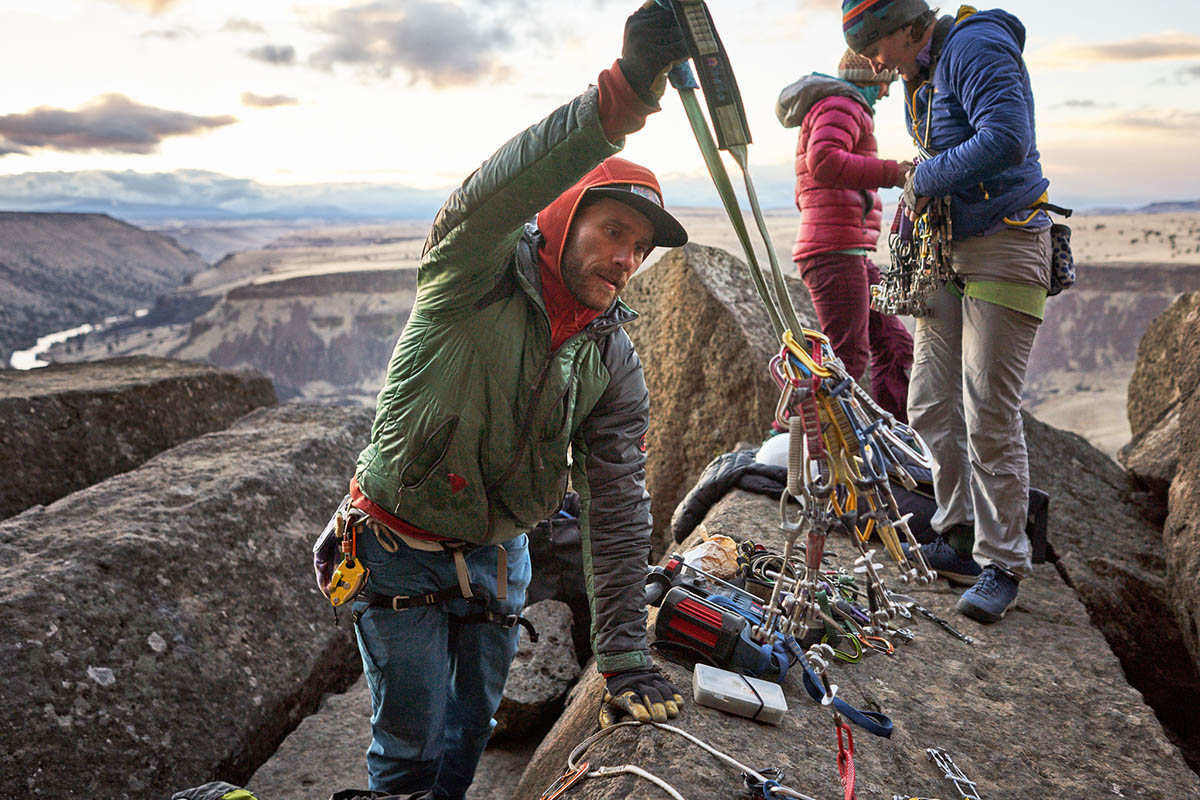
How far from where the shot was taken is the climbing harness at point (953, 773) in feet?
8.36

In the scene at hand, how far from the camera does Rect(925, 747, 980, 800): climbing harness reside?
2547mm

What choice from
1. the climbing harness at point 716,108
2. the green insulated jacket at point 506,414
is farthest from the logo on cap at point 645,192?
the climbing harness at point 716,108

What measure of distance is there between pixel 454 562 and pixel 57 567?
85.2 inches

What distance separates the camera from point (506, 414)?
2375 mm

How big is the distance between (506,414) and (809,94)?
3.27 metres

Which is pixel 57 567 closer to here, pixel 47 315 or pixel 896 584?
pixel 896 584

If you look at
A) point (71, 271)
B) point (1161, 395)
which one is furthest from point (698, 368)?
point (71, 271)

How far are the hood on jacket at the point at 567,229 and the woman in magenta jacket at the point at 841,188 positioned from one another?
2.52 metres

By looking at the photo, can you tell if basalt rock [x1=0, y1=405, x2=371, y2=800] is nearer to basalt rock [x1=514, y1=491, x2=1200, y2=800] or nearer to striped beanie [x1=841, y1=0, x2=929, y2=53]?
basalt rock [x1=514, y1=491, x2=1200, y2=800]

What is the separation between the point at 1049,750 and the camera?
2896mm

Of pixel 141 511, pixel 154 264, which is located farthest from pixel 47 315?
pixel 141 511

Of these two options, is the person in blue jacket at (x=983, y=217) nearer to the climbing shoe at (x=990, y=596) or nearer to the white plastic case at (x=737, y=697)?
the climbing shoe at (x=990, y=596)

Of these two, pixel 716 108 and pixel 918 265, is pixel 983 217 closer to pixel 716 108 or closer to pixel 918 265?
pixel 918 265

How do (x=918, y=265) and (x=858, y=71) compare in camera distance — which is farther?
(x=858, y=71)
